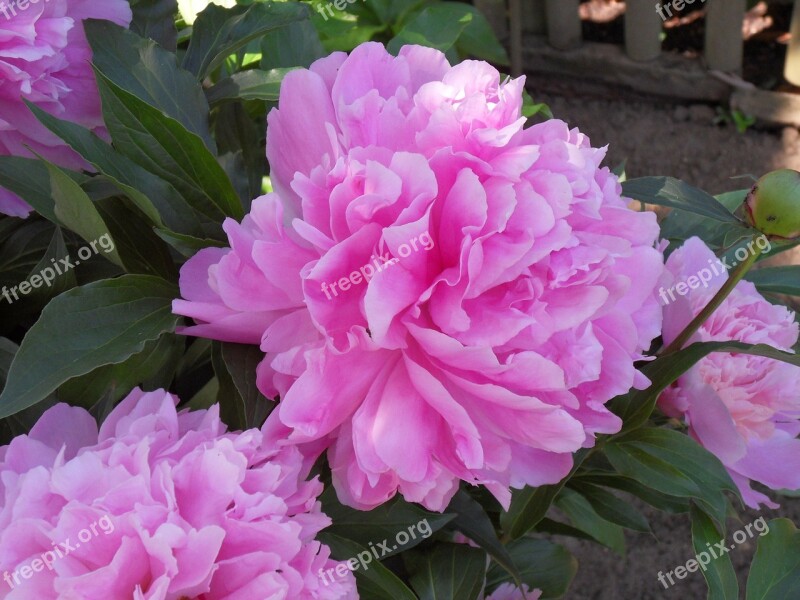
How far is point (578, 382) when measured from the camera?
37cm

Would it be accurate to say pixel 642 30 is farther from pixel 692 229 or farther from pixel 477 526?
pixel 477 526

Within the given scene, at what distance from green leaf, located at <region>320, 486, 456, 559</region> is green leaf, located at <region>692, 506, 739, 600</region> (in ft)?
0.44

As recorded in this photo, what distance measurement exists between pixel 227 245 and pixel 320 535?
0.17 metres

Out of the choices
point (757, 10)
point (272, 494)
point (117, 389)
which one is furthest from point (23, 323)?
point (757, 10)

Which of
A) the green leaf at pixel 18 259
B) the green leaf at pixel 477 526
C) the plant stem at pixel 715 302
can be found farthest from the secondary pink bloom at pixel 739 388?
the green leaf at pixel 18 259

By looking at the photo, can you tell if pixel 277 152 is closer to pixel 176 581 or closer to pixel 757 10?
pixel 176 581

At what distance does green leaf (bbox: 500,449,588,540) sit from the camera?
532 mm

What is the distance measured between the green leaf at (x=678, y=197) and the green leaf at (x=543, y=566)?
0.35 metres

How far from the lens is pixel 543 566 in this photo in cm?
74

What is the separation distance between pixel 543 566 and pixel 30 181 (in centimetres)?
50

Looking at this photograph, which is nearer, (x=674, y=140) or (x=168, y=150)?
(x=168, y=150)

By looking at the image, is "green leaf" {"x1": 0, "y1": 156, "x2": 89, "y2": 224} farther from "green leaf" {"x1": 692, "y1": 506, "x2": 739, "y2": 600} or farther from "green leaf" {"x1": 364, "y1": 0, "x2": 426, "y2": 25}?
"green leaf" {"x1": 364, "y1": 0, "x2": 426, "y2": 25}

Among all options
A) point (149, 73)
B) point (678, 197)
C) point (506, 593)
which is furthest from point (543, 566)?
→ point (149, 73)

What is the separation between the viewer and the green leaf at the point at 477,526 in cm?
51
